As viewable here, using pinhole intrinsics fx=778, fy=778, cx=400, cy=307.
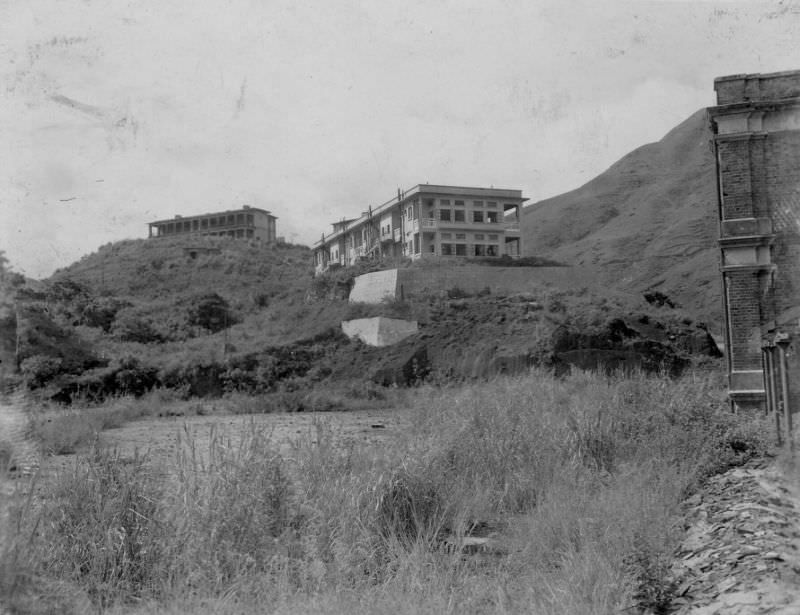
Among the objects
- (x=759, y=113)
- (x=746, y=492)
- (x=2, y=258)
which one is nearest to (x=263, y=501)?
(x=2, y=258)

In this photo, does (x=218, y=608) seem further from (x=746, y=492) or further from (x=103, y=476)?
(x=746, y=492)

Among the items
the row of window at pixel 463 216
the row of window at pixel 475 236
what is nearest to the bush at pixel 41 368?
the row of window at pixel 475 236

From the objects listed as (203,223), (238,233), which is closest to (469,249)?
(238,233)

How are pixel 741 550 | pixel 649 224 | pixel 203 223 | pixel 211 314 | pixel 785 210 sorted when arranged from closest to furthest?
pixel 741 550 → pixel 785 210 → pixel 211 314 → pixel 203 223 → pixel 649 224

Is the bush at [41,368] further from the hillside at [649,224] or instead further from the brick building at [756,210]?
the hillside at [649,224]

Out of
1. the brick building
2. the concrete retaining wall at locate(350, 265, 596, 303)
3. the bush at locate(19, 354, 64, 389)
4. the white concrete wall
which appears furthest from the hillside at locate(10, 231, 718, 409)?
the brick building

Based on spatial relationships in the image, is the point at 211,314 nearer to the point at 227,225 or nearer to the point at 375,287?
the point at 375,287

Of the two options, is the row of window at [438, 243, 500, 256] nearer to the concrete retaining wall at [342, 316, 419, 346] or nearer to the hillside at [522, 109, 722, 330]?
the hillside at [522, 109, 722, 330]
